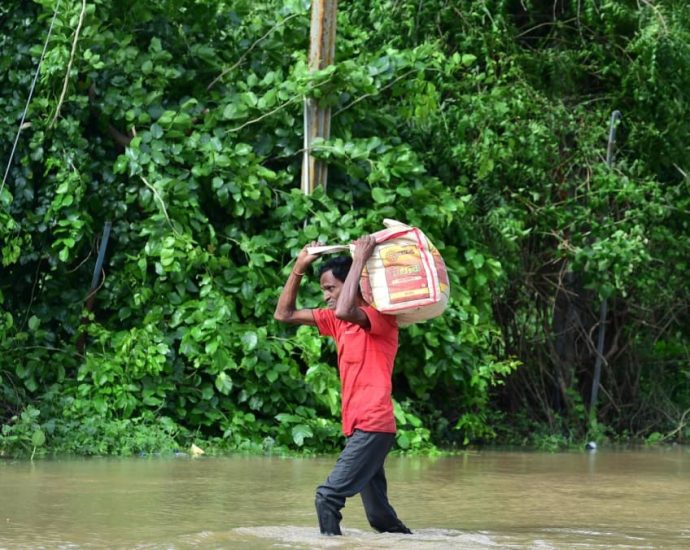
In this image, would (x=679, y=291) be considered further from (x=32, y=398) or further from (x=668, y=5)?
(x=32, y=398)

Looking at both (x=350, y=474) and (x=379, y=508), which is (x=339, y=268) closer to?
(x=350, y=474)

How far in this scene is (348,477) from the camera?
6.16 metres

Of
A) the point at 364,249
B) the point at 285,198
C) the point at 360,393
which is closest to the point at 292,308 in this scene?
the point at 364,249

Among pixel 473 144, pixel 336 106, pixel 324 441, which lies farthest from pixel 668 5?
pixel 324 441

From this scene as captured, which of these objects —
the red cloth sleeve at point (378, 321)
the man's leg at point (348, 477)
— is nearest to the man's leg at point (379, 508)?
the man's leg at point (348, 477)

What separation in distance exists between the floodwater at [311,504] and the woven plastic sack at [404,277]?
1115mm

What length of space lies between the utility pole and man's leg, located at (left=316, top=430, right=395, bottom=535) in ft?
18.0

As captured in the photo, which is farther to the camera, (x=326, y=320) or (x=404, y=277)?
(x=326, y=320)

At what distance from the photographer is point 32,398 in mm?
11133

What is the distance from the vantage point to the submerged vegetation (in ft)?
36.1

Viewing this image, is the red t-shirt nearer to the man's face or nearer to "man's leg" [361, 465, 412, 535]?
the man's face

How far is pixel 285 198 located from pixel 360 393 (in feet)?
17.6

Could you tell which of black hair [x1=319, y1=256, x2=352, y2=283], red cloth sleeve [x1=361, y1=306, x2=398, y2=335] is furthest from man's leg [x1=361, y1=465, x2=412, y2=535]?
black hair [x1=319, y1=256, x2=352, y2=283]

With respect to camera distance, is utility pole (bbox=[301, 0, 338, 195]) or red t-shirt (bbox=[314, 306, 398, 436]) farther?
utility pole (bbox=[301, 0, 338, 195])
